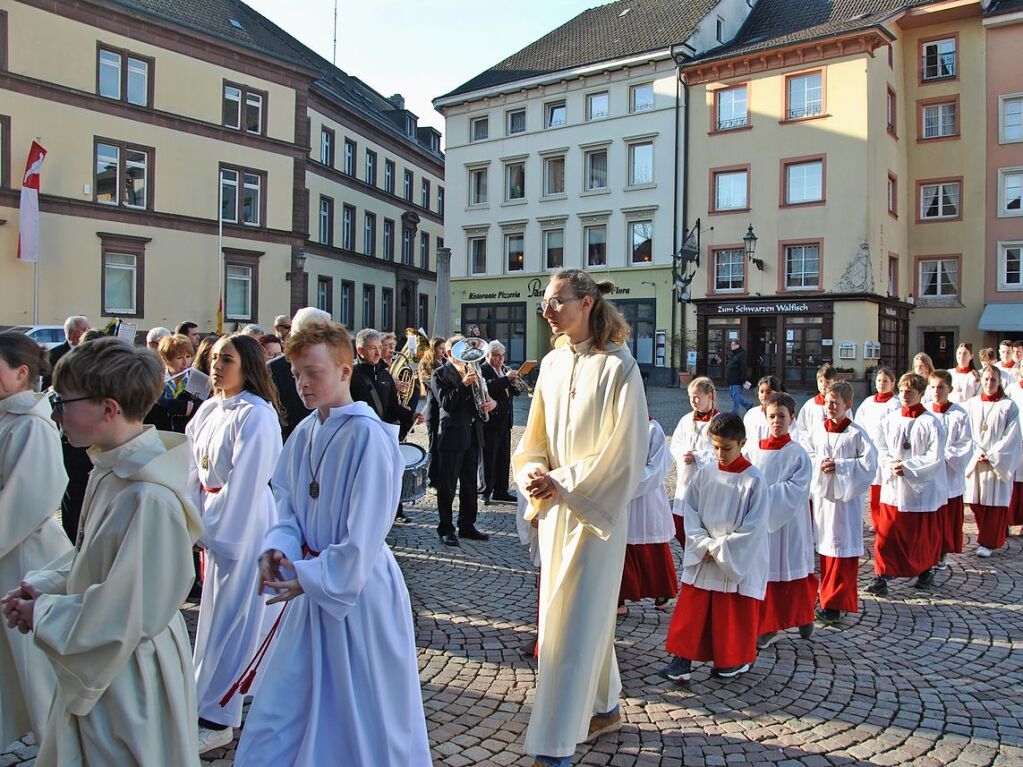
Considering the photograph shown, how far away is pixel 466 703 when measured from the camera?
4559 millimetres

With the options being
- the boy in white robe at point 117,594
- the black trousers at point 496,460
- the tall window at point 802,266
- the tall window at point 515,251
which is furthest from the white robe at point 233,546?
the tall window at point 515,251

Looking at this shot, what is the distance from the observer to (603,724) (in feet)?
13.7

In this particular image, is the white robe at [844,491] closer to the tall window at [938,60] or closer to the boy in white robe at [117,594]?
the boy in white robe at [117,594]

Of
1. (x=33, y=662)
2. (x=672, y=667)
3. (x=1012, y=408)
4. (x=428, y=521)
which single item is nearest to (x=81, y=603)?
(x=33, y=662)

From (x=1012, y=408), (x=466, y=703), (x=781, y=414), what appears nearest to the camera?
(x=466, y=703)

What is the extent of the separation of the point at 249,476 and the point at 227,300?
30.4 meters

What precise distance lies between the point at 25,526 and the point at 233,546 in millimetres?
964

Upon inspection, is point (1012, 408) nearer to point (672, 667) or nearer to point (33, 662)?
point (672, 667)

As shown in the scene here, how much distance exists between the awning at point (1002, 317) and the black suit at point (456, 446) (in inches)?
1137

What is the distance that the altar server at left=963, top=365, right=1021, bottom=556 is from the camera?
8.47m

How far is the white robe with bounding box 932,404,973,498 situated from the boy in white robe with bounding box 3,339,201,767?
7.35 m

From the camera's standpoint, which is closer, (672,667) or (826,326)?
(672,667)

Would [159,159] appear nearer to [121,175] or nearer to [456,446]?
[121,175]

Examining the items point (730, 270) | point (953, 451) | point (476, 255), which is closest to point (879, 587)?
→ point (953, 451)
